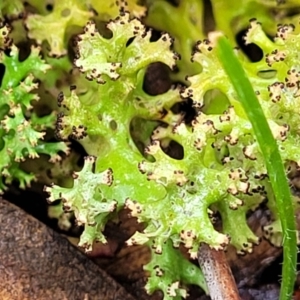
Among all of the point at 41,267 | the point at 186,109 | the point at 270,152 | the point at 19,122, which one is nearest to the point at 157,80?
the point at 186,109

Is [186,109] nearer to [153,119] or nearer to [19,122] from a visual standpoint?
[153,119]

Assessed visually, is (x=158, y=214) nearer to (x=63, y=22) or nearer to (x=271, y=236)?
(x=271, y=236)

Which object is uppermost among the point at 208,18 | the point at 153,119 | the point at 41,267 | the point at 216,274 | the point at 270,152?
the point at 270,152

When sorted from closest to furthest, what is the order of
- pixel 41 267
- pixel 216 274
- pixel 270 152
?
pixel 270 152, pixel 216 274, pixel 41 267

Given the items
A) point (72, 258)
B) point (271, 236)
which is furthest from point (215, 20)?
point (72, 258)

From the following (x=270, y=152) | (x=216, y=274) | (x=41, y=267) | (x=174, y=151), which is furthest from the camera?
(x=174, y=151)

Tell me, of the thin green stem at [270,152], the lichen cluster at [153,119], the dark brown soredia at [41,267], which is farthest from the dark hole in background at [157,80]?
the thin green stem at [270,152]

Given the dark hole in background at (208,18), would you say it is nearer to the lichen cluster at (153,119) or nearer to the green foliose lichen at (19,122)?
the lichen cluster at (153,119)
